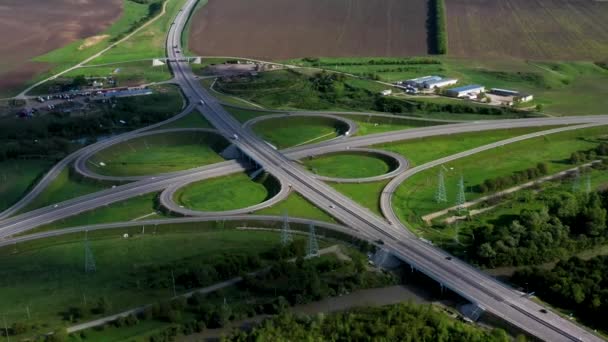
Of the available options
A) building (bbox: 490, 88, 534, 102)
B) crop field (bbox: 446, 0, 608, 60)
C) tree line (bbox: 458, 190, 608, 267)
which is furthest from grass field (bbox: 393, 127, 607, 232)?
crop field (bbox: 446, 0, 608, 60)

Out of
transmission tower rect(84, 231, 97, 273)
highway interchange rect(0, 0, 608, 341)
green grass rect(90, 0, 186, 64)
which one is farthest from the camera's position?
green grass rect(90, 0, 186, 64)

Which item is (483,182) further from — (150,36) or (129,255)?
(150,36)

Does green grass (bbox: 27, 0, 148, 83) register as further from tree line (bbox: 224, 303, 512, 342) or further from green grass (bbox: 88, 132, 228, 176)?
tree line (bbox: 224, 303, 512, 342)

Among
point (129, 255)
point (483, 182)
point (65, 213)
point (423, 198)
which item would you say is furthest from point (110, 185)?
point (483, 182)

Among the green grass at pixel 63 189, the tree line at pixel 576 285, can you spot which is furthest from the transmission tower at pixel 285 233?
the green grass at pixel 63 189

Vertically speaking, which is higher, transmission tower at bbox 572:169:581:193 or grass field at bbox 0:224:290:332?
transmission tower at bbox 572:169:581:193

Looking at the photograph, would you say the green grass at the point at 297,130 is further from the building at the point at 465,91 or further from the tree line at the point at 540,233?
the tree line at the point at 540,233
